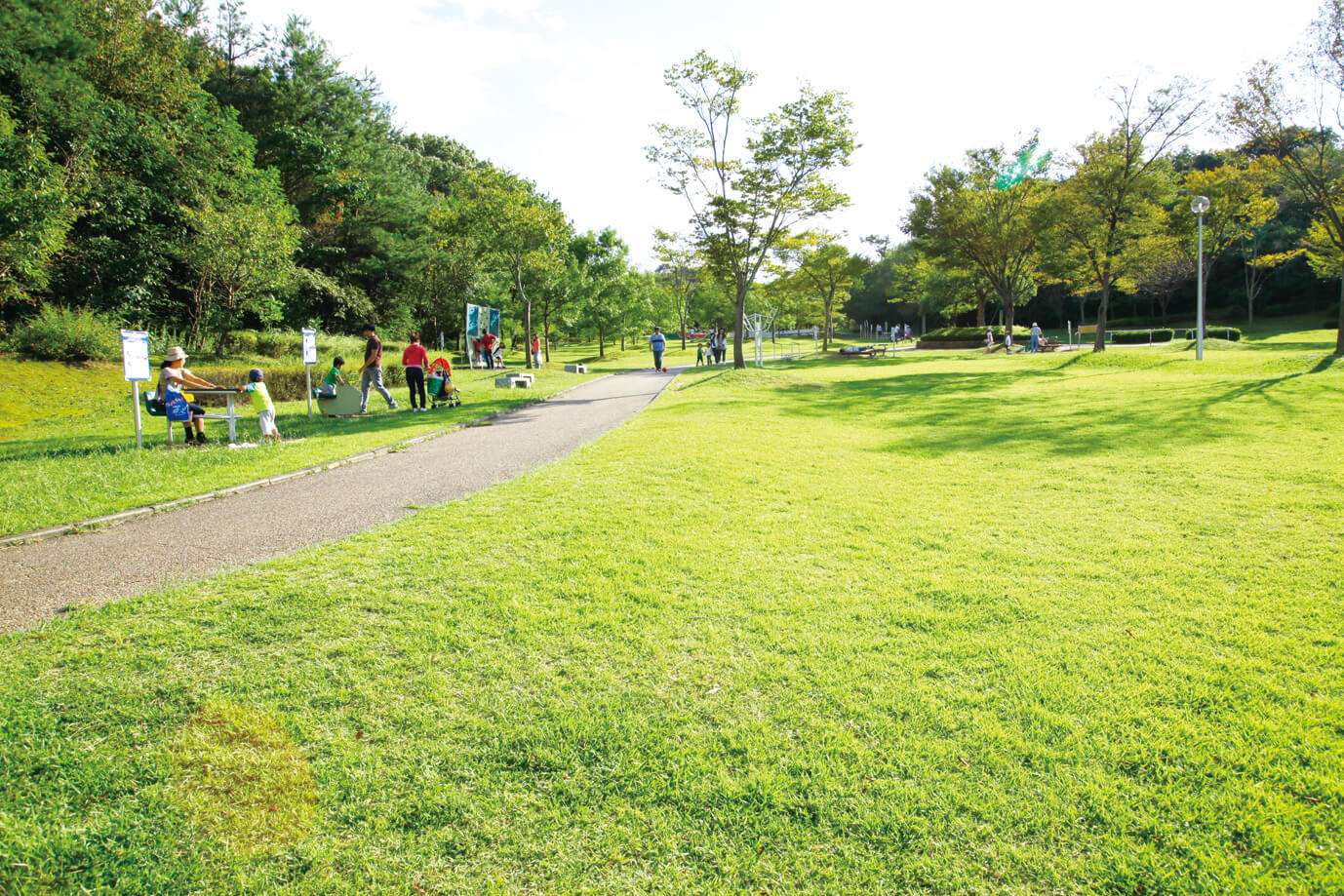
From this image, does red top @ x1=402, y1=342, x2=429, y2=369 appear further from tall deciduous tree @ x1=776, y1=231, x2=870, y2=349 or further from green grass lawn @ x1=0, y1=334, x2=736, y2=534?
tall deciduous tree @ x1=776, y1=231, x2=870, y2=349

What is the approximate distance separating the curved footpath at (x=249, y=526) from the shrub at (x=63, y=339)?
1469 cm

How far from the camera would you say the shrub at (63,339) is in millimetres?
18031

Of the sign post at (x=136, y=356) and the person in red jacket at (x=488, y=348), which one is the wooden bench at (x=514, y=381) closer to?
the person in red jacket at (x=488, y=348)

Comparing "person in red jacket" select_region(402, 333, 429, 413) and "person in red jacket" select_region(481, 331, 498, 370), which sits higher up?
"person in red jacket" select_region(481, 331, 498, 370)

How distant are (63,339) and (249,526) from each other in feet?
59.1

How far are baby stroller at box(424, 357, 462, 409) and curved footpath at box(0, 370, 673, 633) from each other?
5.33 m

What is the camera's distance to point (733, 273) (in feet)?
81.6

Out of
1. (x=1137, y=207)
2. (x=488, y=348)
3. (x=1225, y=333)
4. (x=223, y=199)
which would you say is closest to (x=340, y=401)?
(x=488, y=348)

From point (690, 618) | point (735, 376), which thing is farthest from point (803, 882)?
point (735, 376)

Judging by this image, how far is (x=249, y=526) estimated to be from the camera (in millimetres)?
6285

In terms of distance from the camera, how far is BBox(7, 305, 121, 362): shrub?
59.2 feet

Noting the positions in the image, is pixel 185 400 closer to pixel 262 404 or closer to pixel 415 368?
pixel 262 404

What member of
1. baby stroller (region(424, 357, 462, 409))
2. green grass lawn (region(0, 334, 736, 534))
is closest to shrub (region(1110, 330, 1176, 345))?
green grass lawn (region(0, 334, 736, 534))

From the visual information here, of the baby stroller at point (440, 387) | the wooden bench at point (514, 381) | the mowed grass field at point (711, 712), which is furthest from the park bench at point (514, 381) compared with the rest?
the mowed grass field at point (711, 712)
